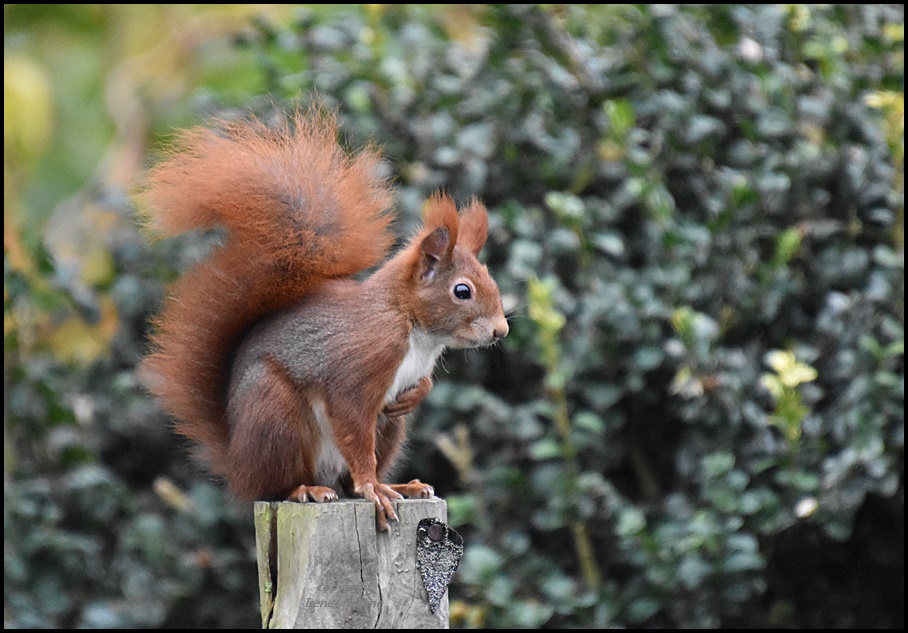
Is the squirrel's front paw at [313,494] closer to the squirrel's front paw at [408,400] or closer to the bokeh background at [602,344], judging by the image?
the squirrel's front paw at [408,400]

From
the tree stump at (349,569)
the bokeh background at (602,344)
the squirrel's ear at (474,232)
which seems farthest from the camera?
the bokeh background at (602,344)

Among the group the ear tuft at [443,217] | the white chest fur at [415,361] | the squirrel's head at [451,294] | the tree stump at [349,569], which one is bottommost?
the tree stump at [349,569]

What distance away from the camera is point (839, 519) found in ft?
6.86

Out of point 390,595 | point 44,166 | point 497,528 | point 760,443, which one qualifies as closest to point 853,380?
point 760,443

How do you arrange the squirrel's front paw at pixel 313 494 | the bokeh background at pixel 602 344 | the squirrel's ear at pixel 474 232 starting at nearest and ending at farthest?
1. the squirrel's front paw at pixel 313 494
2. the squirrel's ear at pixel 474 232
3. the bokeh background at pixel 602 344

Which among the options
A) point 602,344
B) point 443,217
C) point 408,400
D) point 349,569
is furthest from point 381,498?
point 602,344

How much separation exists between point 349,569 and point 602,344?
112 cm

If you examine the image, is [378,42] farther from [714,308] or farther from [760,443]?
[760,443]

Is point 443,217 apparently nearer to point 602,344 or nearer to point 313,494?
point 313,494

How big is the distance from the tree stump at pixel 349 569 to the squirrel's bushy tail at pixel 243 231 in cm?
29

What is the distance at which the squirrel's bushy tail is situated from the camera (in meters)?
1.53

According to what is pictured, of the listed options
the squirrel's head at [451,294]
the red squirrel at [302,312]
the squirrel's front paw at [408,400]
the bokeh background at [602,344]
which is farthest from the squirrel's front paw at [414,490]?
the bokeh background at [602,344]

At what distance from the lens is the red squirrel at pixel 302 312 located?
1.48m

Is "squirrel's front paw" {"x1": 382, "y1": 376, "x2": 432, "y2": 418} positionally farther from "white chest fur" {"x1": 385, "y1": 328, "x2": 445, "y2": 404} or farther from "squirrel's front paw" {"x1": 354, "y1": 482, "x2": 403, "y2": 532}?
"squirrel's front paw" {"x1": 354, "y1": 482, "x2": 403, "y2": 532}
